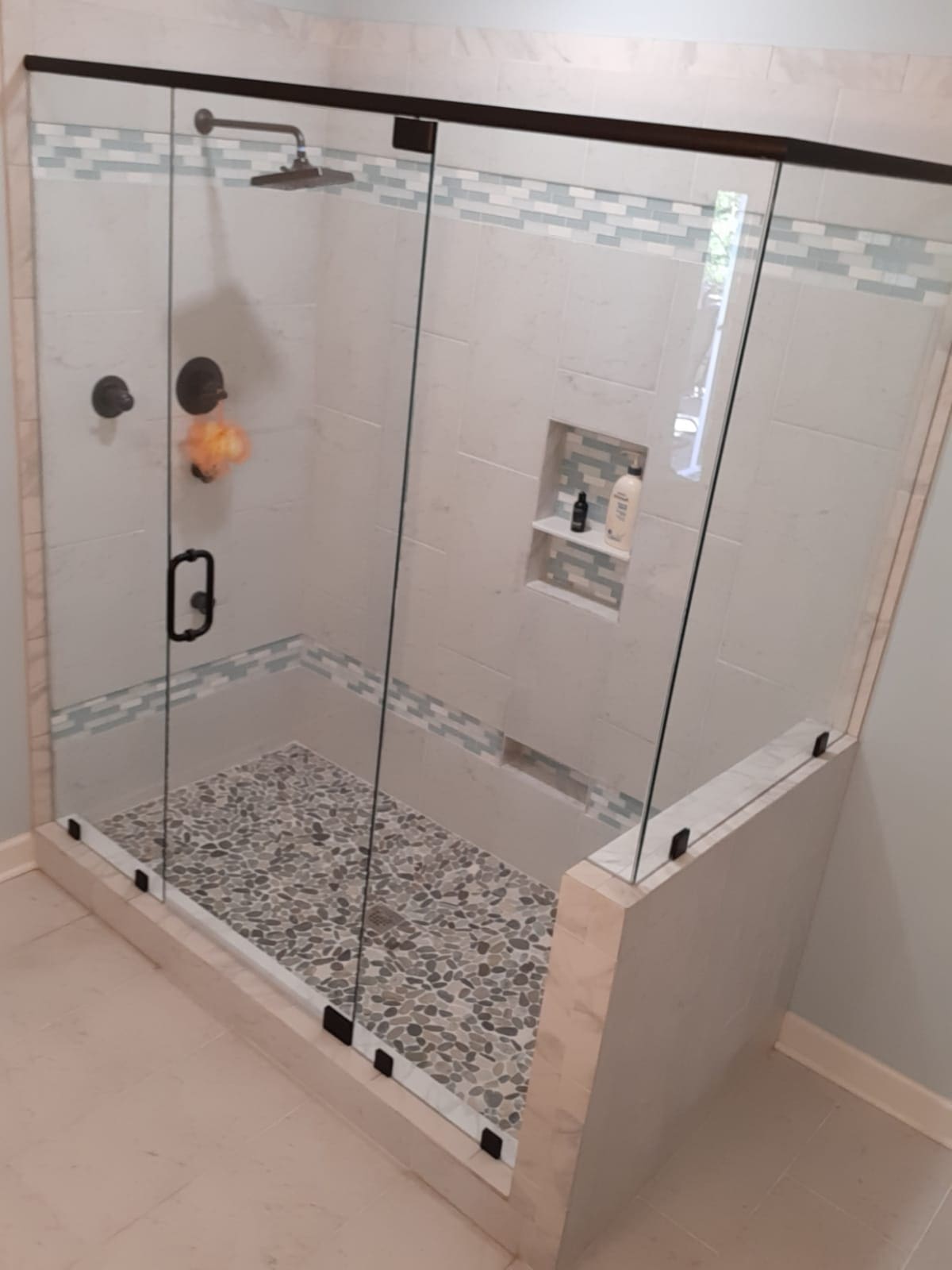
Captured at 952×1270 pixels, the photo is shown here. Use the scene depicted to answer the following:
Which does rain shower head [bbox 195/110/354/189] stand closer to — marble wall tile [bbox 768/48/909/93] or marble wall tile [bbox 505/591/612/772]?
marble wall tile [bbox 768/48/909/93]

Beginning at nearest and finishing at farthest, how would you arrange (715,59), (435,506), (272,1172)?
1. (272,1172)
2. (715,59)
3. (435,506)

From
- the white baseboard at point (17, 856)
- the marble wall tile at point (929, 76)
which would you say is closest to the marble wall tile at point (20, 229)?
the white baseboard at point (17, 856)

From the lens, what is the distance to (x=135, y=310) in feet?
8.27

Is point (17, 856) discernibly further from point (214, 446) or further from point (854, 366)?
point (854, 366)

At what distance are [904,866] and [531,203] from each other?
5.56ft

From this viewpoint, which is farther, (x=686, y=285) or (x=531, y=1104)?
(x=686, y=285)

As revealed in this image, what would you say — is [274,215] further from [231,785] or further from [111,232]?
[231,785]

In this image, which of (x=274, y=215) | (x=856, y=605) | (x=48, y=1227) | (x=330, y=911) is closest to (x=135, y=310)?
(x=274, y=215)

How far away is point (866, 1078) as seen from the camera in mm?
2443

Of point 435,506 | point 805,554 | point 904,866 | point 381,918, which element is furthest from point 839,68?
point 381,918

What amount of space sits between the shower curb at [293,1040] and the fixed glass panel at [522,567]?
0.07 meters

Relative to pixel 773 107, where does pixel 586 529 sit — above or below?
below

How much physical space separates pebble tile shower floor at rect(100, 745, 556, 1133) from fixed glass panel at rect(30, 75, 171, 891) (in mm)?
147

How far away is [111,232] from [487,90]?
933mm
